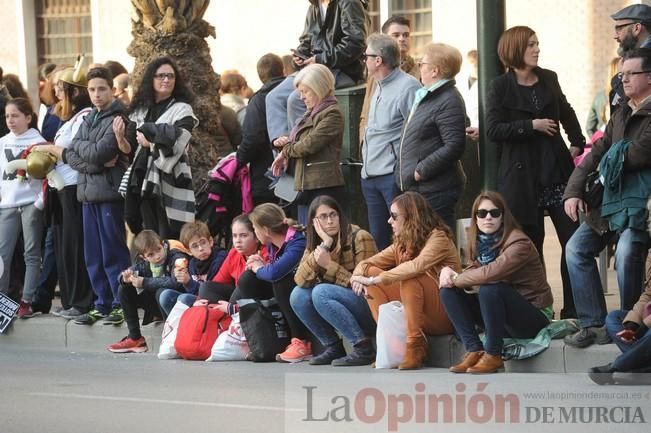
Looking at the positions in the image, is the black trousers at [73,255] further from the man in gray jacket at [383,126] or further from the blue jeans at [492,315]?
the blue jeans at [492,315]

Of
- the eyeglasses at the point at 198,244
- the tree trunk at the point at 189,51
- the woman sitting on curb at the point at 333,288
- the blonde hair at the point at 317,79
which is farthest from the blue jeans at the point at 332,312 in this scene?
the tree trunk at the point at 189,51

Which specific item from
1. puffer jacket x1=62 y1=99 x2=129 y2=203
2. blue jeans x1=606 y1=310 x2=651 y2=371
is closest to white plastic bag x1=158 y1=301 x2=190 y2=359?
puffer jacket x1=62 y1=99 x2=129 y2=203

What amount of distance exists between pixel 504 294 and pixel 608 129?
4.33 ft

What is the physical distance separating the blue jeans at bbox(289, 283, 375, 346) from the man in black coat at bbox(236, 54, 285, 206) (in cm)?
174

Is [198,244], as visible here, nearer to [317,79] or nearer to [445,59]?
[317,79]

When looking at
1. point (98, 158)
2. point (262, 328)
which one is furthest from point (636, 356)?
point (98, 158)

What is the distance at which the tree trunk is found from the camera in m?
16.0

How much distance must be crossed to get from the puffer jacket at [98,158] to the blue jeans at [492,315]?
365cm

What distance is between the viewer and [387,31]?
571 inches

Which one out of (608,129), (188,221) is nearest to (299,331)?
(188,221)

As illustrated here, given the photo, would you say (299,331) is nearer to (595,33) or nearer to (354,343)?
(354,343)

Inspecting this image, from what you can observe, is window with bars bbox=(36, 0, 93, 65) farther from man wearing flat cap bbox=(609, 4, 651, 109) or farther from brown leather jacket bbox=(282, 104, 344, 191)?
man wearing flat cap bbox=(609, 4, 651, 109)

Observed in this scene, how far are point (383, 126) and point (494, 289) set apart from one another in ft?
6.67

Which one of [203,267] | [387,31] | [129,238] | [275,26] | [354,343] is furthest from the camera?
[275,26]
